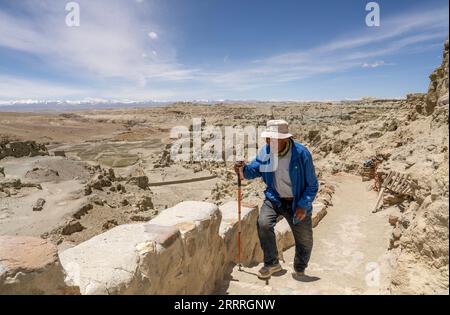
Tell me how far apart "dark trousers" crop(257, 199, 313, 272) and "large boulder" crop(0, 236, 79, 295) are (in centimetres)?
217

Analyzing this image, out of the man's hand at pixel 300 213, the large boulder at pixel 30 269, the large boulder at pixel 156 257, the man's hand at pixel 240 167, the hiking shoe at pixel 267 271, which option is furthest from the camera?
the man's hand at pixel 240 167

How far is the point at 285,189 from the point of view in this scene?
404 cm


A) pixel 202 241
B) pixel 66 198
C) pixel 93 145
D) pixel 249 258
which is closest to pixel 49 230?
pixel 66 198

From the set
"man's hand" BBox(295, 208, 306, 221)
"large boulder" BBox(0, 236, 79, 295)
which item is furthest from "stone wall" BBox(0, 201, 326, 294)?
"man's hand" BBox(295, 208, 306, 221)

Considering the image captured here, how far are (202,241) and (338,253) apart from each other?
14.6 feet

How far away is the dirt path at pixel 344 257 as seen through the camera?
4.00m

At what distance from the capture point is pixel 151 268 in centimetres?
299

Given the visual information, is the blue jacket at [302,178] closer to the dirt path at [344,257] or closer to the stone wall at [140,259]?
the dirt path at [344,257]

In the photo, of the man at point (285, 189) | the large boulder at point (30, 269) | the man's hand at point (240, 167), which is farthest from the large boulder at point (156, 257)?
the man at point (285, 189)

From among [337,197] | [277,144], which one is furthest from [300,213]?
[337,197]

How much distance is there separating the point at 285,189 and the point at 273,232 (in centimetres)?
51

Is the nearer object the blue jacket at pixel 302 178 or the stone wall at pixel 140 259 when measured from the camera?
the stone wall at pixel 140 259
